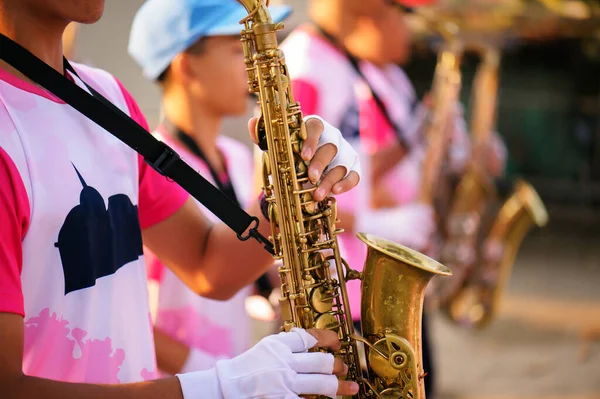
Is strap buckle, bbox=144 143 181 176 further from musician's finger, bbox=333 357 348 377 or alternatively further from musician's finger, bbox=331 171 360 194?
musician's finger, bbox=333 357 348 377

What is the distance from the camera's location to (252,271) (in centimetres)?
201

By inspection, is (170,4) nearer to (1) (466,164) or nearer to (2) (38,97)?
(2) (38,97)

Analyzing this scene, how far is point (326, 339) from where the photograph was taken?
1698 mm

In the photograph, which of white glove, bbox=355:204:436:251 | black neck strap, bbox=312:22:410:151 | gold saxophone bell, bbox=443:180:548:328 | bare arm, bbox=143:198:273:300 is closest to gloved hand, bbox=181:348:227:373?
bare arm, bbox=143:198:273:300

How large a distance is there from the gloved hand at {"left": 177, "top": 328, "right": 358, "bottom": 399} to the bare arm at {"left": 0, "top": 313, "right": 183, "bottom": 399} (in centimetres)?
12

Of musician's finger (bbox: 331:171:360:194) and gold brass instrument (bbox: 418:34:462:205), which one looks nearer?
musician's finger (bbox: 331:171:360:194)

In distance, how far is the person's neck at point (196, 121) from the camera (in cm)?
286

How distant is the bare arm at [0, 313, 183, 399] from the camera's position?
4.27 ft

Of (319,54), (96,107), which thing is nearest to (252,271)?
(96,107)

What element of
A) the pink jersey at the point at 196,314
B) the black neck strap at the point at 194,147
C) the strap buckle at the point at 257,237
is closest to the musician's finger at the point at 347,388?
the strap buckle at the point at 257,237

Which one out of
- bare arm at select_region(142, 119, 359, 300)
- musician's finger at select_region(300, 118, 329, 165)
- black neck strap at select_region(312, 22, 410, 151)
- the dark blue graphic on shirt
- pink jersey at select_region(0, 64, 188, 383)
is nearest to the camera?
pink jersey at select_region(0, 64, 188, 383)

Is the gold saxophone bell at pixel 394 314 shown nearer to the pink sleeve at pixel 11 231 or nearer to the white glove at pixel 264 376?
the white glove at pixel 264 376

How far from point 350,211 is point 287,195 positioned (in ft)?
Answer: 5.12

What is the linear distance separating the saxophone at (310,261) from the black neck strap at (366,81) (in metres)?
1.88
